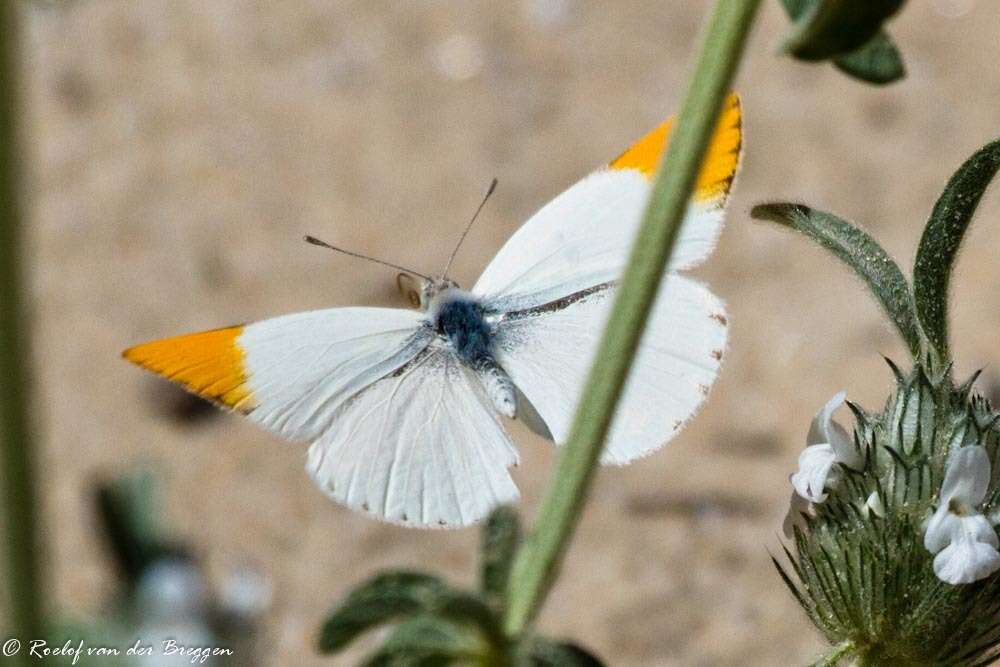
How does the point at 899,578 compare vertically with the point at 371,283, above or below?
below

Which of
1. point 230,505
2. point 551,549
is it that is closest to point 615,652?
point 230,505

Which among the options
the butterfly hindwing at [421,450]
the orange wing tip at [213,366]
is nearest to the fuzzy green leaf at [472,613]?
the butterfly hindwing at [421,450]

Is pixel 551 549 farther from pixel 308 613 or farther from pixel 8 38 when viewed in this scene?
pixel 308 613

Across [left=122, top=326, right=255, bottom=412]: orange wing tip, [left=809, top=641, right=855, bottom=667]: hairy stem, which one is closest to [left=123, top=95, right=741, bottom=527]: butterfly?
[left=122, top=326, right=255, bottom=412]: orange wing tip

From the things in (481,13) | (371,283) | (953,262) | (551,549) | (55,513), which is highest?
(481,13)

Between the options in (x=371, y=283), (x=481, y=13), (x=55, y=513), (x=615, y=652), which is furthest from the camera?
(x=481, y=13)

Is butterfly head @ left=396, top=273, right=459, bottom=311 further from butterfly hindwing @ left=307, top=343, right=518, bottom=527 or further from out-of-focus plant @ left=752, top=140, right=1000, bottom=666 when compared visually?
out-of-focus plant @ left=752, top=140, right=1000, bottom=666

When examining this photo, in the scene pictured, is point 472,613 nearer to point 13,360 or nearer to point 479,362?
point 13,360
